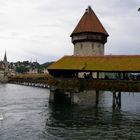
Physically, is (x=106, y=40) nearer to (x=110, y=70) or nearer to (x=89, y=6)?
(x=89, y=6)

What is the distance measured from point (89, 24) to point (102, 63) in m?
21.2

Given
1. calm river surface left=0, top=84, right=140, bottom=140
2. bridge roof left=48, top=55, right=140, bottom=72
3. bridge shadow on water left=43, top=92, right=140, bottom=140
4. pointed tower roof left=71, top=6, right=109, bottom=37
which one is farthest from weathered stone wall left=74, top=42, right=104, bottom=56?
calm river surface left=0, top=84, right=140, bottom=140

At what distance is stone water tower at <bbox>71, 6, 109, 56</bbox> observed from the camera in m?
50.0

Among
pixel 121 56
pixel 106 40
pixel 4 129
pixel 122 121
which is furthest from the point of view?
pixel 106 40

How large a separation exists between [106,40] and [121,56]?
69.5 ft

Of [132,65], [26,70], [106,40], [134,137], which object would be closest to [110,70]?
[132,65]

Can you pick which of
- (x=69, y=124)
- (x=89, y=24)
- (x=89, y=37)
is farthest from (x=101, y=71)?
(x=89, y=24)

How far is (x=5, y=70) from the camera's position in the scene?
139m

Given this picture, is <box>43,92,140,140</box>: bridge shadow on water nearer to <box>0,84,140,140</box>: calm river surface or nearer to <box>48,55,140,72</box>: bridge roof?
<box>0,84,140,140</box>: calm river surface

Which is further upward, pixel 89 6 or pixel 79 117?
pixel 89 6

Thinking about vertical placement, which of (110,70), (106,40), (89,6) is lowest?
(110,70)

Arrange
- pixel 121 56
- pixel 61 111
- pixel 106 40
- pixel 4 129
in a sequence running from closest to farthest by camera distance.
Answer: pixel 4 129, pixel 61 111, pixel 121 56, pixel 106 40

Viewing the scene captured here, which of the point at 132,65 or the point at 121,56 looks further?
the point at 121,56

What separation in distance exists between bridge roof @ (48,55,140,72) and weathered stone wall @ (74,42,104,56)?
1697 cm
